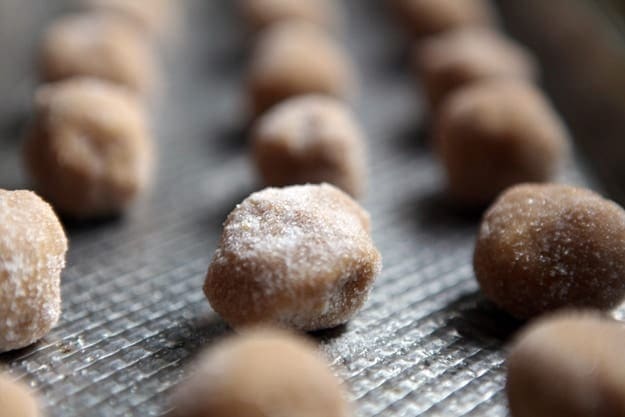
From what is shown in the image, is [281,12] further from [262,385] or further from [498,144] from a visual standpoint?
[262,385]

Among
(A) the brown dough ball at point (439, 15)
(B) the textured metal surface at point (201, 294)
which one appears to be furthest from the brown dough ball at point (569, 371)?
(A) the brown dough ball at point (439, 15)

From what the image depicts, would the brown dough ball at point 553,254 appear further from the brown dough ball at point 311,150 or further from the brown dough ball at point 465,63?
the brown dough ball at point 465,63

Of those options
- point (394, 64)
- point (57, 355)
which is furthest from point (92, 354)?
point (394, 64)

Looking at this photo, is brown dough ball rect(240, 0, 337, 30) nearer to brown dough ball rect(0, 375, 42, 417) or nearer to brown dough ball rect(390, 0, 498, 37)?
brown dough ball rect(390, 0, 498, 37)

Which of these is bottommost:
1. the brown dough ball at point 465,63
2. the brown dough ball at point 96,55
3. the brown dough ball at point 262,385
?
the brown dough ball at point 262,385

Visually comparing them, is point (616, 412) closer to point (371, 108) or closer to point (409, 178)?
point (409, 178)

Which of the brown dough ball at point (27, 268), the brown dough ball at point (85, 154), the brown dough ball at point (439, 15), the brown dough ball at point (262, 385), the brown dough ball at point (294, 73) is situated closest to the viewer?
the brown dough ball at point (262, 385)

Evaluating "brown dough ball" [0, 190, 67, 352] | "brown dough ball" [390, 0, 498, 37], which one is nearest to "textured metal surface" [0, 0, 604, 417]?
"brown dough ball" [0, 190, 67, 352]
